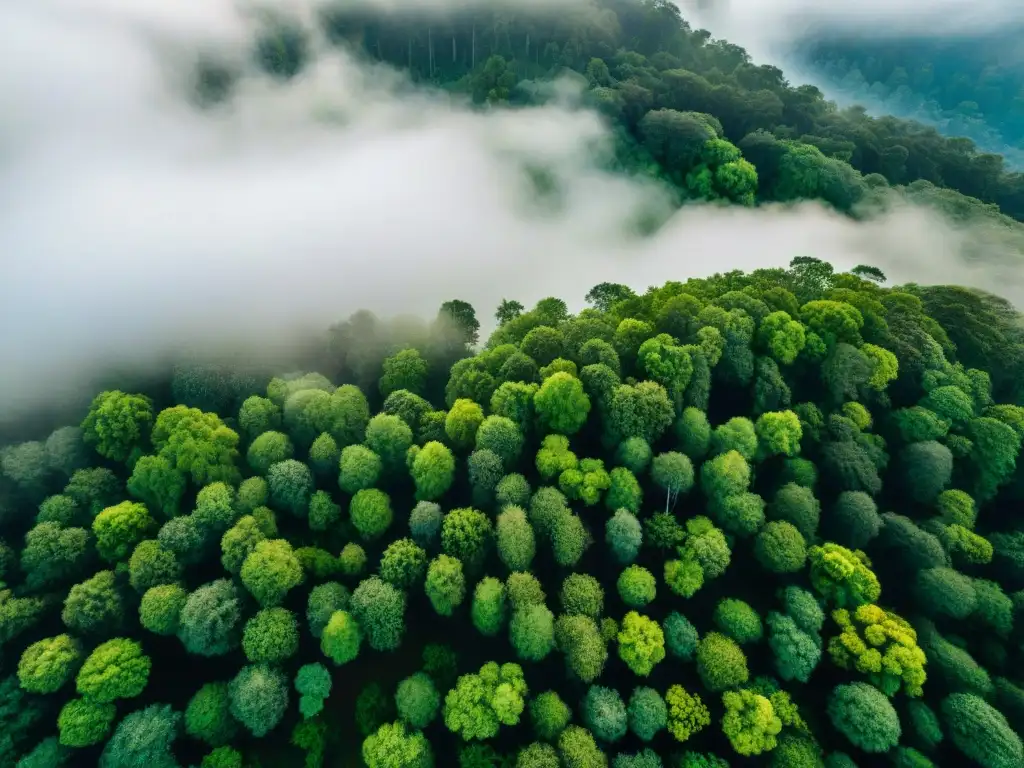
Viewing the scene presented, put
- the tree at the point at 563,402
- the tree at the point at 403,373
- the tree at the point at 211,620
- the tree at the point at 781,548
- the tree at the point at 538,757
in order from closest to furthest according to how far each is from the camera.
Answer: the tree at the point at 538,757 < the tree at the point at 211,620 < the tree at the point at 781,548 < the tree at the point at 563,402 < the tree at the point at 403,373

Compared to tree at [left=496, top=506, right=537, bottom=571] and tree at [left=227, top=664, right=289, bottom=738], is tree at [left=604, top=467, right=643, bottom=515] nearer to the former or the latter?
tree at [left=496, top=506, right=537, bottom=571]

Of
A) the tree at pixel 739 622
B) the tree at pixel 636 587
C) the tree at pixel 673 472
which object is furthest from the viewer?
the tree at pixel 673 472

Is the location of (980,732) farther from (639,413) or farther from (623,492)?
(639,413)

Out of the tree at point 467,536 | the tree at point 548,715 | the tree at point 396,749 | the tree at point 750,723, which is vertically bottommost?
the tree at point 396,749

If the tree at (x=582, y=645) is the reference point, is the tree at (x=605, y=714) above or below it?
below

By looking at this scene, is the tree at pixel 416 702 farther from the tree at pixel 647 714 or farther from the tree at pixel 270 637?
the tree at pixel 647 714

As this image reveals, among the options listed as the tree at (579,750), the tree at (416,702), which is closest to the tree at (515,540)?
the tree at (416,702)

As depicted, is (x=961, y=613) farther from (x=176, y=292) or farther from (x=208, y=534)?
(x=176, y=292)
